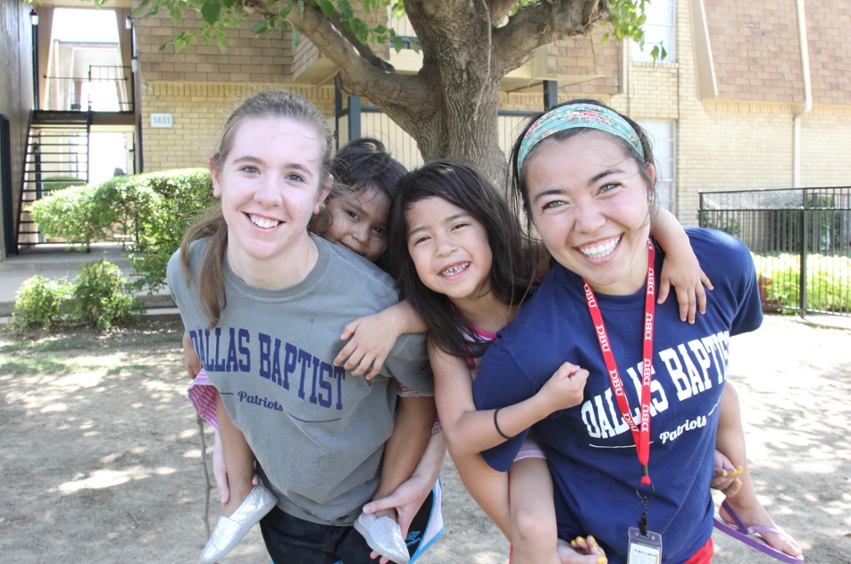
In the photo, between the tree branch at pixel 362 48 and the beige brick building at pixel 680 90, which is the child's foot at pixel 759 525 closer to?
the tree branch at pixel 362 48

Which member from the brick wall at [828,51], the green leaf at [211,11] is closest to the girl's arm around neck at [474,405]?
the green leaf at [211,11]

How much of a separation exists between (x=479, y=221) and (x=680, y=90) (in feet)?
48.9

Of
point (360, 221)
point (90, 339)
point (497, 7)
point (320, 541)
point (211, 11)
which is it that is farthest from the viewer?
point (90, 339)

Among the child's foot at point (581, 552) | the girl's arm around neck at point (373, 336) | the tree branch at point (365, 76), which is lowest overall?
the child's foot at point (581, 552)

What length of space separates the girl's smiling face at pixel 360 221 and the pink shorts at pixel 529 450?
2.90ft

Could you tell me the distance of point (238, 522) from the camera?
7.25 ft

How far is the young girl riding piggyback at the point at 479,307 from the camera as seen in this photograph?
1.77 m

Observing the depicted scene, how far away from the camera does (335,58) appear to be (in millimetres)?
5613

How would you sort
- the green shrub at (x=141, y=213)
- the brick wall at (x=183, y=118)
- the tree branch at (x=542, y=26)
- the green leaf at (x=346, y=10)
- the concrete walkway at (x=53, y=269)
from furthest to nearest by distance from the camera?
1. the brick wall at (x=183, y=118)
2. the concrete walkway at (x=53, y=269)
3. the green shrub at (x=141, y=213)
4. the green leaf at (x=346, y=10)
5. the tree branch at (x=542, y=26)

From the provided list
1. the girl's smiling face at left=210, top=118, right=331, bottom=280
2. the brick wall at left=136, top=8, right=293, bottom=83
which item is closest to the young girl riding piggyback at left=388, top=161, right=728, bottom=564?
the girl's smiling face at left=210, top=118, right=331, bottom=280

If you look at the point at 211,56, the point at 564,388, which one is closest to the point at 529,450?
the point at 564,388

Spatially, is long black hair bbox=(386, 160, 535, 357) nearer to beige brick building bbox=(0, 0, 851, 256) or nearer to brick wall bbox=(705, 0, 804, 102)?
beige brick building bbox=(0, 0, 851, 256)

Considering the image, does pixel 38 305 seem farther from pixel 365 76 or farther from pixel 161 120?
pixel 365 76

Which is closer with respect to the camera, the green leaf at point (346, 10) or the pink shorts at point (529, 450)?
the pink shorts at point (529, 450)
